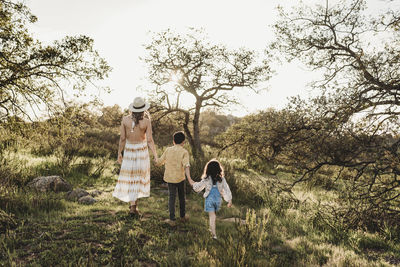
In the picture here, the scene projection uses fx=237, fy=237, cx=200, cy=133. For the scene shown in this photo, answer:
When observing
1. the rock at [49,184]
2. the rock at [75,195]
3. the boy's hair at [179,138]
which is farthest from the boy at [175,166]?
the rock at [49,184]

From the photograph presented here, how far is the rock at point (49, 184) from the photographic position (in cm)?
638

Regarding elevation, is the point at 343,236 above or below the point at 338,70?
below

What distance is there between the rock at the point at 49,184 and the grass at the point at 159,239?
79 cm

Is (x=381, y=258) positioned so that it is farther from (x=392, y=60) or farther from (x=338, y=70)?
(x=338, y=70)

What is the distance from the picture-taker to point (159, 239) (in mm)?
3967

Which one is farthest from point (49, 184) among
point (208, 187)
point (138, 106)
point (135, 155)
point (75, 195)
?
point (208, 187)

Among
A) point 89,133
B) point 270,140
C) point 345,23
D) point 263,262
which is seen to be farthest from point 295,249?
point 89,133

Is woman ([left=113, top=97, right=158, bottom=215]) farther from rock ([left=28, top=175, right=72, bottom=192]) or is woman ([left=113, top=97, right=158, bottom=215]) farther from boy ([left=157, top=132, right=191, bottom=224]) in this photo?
rock ([left=28, top=175, right=72, bottom=192])

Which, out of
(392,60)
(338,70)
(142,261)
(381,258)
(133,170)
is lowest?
(381,258)

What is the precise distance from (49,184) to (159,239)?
4.35m

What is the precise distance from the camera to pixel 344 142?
517 centimetres

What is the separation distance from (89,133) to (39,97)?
50.4 ft

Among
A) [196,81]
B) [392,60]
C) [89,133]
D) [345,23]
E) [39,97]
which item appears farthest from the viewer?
[89,133]

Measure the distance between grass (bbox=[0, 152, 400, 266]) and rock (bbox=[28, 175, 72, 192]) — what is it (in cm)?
79
